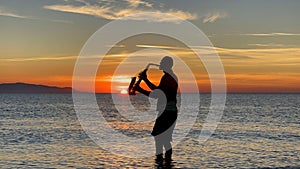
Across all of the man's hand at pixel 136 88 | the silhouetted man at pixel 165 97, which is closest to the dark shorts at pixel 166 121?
the silhouetted man at pixel 165 97

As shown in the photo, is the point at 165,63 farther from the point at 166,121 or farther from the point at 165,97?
the point at 166,121

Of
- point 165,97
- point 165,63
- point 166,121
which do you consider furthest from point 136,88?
point 166,121

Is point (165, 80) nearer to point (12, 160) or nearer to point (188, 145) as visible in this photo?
point (12, 160)

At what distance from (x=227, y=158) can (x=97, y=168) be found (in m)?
6.67

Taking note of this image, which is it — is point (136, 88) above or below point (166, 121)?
above

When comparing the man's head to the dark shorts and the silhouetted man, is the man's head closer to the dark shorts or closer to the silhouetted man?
the silhouetted man

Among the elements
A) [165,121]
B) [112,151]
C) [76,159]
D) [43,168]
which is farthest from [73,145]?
[165,121]

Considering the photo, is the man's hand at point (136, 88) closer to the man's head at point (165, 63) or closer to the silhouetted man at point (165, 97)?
the silhouetted man at point (165, 97)

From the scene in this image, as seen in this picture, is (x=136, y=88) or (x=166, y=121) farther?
(x=166, y=121)

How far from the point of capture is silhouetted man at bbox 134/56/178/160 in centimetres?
1463

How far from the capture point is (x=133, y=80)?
1434cm

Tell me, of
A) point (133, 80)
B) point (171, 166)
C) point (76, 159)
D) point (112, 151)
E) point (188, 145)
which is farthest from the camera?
point (188, 145)

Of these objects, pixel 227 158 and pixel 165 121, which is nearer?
pixel 165 121

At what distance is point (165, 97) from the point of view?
48.6 ft
